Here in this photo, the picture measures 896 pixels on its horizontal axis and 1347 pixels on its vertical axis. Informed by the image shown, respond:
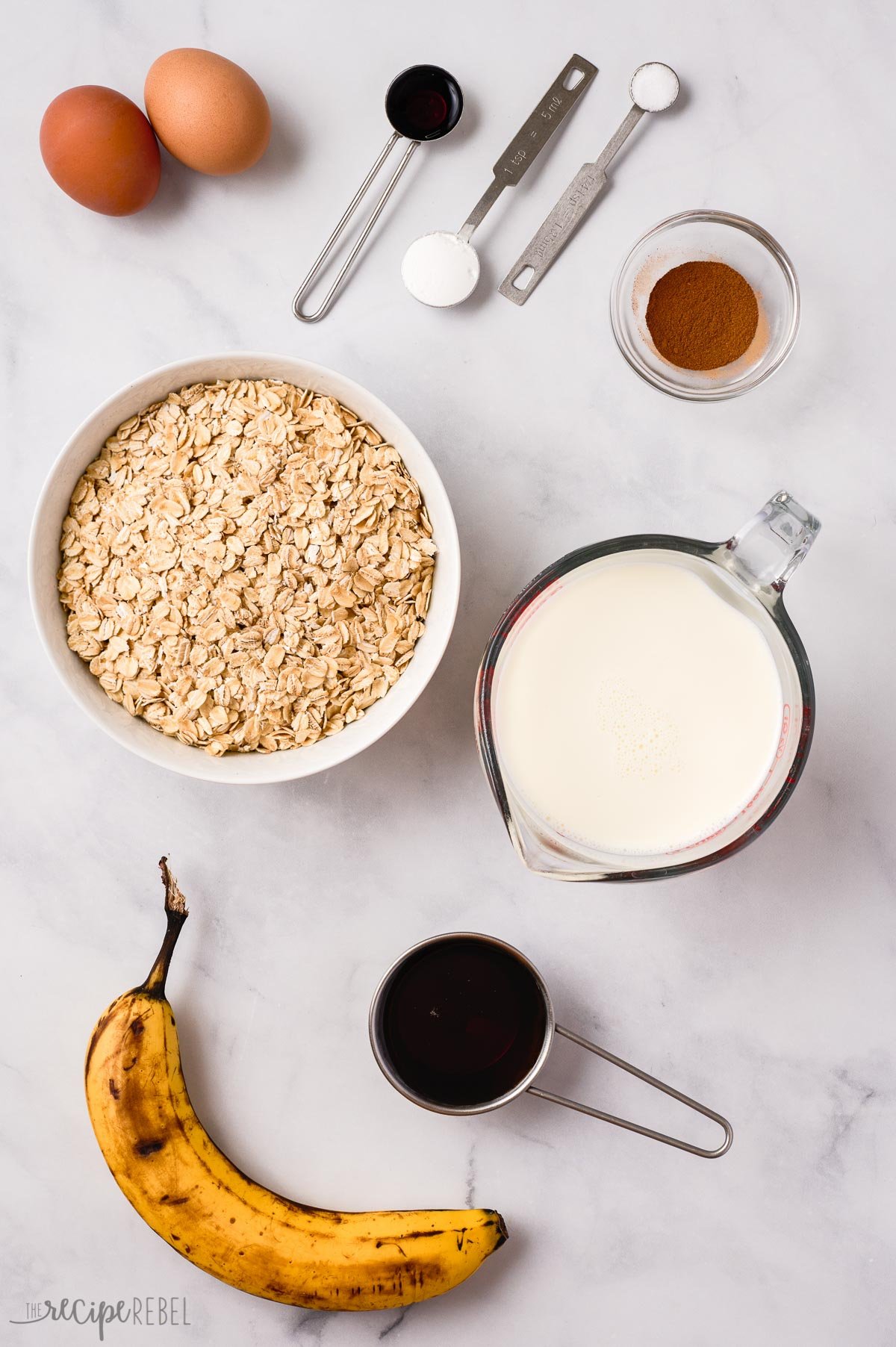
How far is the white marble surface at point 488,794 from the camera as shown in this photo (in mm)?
1114

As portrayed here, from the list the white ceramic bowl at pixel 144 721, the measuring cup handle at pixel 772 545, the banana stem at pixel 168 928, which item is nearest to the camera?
the measuring cup handle at pixel 772 545

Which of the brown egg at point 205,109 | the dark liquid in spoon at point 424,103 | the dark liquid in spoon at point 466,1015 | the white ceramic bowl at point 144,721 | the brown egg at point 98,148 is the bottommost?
the dark liquid in spoon at point 466,1015

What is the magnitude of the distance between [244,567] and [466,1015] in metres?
0.58

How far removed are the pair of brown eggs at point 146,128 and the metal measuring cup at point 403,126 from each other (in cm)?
13

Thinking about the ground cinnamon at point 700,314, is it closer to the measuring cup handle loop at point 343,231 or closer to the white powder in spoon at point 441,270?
the white powder in spoon at point 441,270

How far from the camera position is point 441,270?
1.08 meters

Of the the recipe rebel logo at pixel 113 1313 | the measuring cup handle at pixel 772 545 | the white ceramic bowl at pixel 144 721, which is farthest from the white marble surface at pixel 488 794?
the measuring cup handle at pixel 772 545

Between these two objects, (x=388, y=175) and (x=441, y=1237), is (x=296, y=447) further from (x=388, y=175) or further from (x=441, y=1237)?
(x=441, y=1237)

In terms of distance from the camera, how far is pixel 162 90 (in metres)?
1.01

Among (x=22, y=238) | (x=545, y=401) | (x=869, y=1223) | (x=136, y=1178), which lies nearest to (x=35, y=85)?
(x=22, y=238)

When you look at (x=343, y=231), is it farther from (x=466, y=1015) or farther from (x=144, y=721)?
(x=466, y=1015)

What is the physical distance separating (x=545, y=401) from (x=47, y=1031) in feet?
3.28

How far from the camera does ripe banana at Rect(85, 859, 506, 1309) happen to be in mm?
1042

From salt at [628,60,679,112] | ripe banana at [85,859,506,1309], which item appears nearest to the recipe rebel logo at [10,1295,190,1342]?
ripe banana at [85,859,506,1309]
